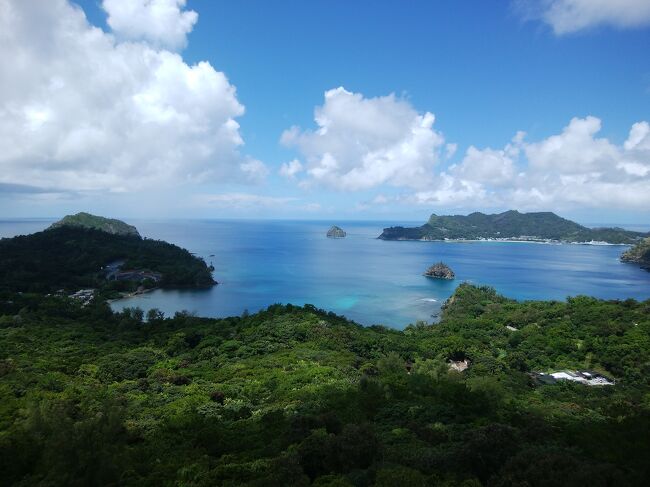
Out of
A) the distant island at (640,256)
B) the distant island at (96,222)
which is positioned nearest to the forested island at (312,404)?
the distant island at (96,222)

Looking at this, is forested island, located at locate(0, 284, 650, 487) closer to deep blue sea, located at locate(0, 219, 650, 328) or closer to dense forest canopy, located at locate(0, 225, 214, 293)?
deep blue sea, located at locate(0, 219, 650, 328)

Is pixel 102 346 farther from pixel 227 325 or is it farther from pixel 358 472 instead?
pixel 358 472

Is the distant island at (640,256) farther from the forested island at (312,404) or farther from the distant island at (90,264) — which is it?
the distant island at (90,264)

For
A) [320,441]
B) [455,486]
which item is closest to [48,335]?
[320,441]

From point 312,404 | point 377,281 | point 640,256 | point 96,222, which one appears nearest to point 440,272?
point 377,281

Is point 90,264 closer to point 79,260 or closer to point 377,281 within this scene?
point 79,260

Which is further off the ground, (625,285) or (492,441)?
(492,441)
